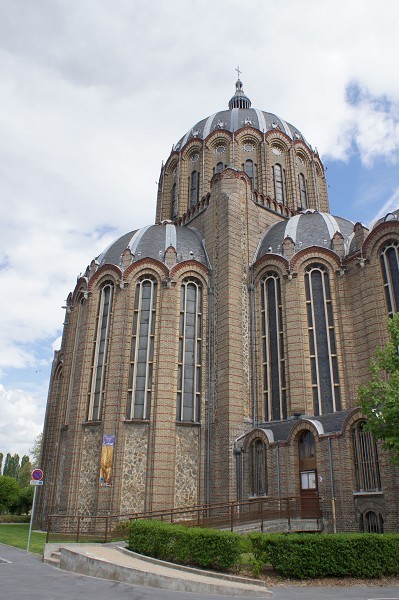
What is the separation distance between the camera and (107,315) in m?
30.1

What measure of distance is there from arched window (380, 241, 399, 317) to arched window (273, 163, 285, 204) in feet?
45.8

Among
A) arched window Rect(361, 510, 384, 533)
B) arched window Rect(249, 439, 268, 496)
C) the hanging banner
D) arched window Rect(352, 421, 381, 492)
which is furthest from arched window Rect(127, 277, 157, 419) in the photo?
arched window Rect(361, 510, 384, 533)

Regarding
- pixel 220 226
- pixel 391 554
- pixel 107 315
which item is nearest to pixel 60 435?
pixel 107 315

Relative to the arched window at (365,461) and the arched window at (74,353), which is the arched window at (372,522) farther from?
the arched window at (74,353)

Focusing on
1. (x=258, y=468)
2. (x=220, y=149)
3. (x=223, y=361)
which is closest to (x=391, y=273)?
(x=223, y=361)

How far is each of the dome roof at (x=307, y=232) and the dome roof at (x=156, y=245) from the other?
172 inches

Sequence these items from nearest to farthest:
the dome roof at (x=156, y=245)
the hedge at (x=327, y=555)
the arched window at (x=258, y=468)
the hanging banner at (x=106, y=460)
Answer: the hedge at (x=327, y=555) → the arched window at (x=258, y=468) → the hanging banner at (x=106, y=460) → the dome roof at (x=156, y=245)

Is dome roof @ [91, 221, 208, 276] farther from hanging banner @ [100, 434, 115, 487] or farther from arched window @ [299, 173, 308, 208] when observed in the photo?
arched window @ [299, 173, 308, 208]

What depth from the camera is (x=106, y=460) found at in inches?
1003

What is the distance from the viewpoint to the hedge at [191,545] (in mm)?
13055

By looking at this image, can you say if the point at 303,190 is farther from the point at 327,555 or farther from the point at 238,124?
the point at 327,555

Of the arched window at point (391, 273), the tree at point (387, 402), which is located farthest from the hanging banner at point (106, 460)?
the arched window at point (391, 273)

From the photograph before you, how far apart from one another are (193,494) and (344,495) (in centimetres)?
866

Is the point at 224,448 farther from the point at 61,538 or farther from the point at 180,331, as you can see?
the point at 61,538
